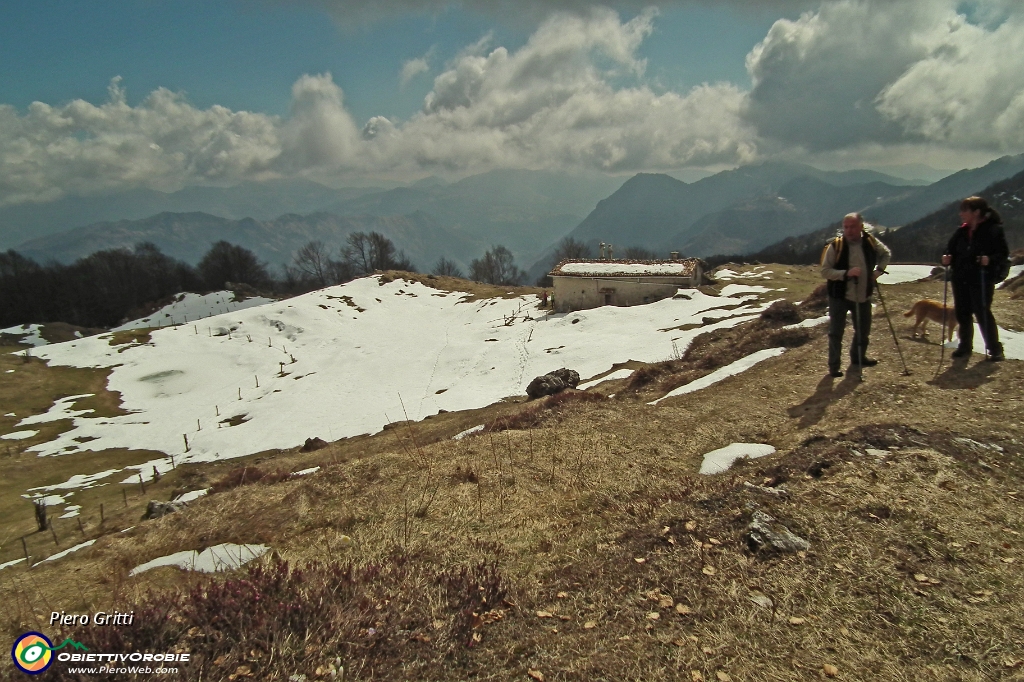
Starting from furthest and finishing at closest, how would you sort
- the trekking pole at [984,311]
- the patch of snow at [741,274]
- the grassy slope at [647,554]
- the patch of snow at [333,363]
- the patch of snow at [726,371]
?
the patch of snow at [741,274] < the patch of snow at [333,363] < the patch of snow at [726,371] < the trekking pole at [984,311] < the grassy slope at [647,554]

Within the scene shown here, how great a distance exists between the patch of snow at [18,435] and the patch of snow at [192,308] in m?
55.7

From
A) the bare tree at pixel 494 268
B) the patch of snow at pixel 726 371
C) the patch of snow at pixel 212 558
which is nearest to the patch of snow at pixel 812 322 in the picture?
the patch of snow at pixel 726 371

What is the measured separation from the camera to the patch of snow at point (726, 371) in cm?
1402

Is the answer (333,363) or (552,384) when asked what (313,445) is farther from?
(333,363)

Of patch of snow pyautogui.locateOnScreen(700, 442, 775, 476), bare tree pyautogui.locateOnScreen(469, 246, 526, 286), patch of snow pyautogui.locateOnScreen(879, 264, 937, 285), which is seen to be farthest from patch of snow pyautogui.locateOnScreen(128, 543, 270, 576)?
bare tree pyautogui.locateOnScreen(469, 246, 526, 286)

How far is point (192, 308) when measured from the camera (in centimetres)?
9738

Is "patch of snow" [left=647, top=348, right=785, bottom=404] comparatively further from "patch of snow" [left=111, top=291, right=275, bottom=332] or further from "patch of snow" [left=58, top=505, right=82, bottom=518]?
"patch of snow" [left=111, top=291, right=275, bottom=332]

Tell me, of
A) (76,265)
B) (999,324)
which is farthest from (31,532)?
(76,265)

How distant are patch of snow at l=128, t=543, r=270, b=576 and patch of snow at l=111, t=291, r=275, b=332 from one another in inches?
3796

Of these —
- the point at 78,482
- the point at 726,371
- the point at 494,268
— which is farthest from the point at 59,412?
the point at 494,268

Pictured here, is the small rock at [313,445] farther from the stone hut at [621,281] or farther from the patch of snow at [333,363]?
the stone hut at [621,281]

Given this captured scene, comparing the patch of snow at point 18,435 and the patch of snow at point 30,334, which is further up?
the patch of snow at point 30,334

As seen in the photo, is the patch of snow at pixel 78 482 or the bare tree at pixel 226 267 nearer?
the patch of snow at pixel 78 482

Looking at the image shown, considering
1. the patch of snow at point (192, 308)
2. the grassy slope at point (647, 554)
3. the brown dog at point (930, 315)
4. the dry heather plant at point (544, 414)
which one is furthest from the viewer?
the patch of snow at point (192, 308)
